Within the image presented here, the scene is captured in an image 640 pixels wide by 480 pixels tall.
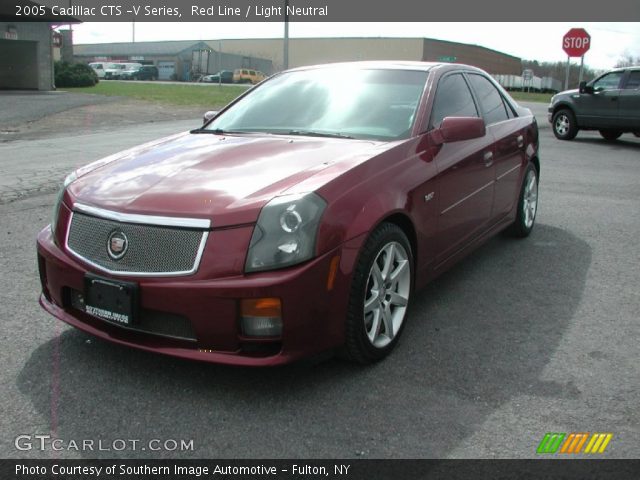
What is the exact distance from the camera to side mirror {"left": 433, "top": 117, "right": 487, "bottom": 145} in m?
3.93

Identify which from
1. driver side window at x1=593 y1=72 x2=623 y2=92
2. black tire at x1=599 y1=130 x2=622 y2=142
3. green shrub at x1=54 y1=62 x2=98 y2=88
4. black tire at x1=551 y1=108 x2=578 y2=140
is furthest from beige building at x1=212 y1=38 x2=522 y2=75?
driver side window at x1=593 y1=72 x2=623 y2=92

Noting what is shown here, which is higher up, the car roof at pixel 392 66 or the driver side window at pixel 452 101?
the car roof at pixel 392 66

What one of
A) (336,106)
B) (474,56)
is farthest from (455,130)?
(474,56)

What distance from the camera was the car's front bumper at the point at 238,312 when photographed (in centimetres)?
279

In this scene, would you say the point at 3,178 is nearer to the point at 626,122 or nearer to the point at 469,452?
the point at 469,452

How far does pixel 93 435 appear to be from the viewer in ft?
8.80

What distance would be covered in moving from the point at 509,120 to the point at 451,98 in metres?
1.17

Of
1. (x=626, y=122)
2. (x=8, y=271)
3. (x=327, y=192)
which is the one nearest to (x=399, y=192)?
(x=327, y=192)

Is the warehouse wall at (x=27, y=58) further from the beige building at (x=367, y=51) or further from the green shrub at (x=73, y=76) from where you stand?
the beige building at (x=367, y=51)

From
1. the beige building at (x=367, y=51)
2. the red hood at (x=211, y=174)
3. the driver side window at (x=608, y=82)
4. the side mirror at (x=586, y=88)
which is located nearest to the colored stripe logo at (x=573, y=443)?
the red hood at (x=211, y=174)

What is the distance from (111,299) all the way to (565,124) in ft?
48.9

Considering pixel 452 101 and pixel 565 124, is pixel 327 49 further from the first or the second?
pixel 452 101

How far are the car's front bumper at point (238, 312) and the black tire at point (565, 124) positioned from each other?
1416 centimetres

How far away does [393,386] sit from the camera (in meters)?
3.15
